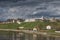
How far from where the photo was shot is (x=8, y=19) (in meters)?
183

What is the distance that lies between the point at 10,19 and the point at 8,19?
2.22 meters

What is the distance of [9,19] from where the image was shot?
7205 inches

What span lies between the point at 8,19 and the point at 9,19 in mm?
644

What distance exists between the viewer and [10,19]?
7141 inches

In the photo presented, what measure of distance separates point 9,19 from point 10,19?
1.78 metres
